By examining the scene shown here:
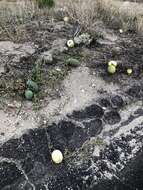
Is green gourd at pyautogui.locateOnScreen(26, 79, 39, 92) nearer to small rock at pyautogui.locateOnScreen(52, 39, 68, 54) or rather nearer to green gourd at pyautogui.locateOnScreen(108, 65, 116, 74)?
small rock at pyautogui.locateOnScreen(52, 39, 68, 54)

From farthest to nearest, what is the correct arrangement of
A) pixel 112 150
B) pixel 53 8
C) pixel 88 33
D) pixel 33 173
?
pixel 53 8 < pixel 88 33 < pixel 112 150 < pixel 33 173

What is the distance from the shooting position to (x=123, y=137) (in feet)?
16.8

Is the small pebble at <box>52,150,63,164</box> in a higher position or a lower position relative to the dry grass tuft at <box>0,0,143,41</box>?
lower

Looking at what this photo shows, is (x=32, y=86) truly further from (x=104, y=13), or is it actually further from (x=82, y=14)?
(x=104, y=13)

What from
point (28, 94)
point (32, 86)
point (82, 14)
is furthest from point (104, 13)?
point (28, 94)

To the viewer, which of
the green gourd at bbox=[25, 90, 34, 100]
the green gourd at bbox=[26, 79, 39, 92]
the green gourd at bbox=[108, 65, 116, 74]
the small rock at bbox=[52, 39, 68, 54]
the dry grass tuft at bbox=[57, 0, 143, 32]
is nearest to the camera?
the green gourd at bbox=[25, 90, 34, 100]

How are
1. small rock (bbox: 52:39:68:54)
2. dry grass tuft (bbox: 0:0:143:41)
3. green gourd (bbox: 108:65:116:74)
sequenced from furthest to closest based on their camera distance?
dry grass tuft (bbox: 0:0:143:41) → small rock (bbox: 52:39:68:54) → green gourd (bbox: 108:65:116:74)

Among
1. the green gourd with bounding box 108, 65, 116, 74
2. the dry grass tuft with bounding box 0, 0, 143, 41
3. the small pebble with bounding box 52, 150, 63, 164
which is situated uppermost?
the dry grass tuft with bounding box 0, 0, 143, 41

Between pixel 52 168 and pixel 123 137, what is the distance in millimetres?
1089

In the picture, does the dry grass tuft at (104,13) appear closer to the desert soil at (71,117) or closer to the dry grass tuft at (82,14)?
the dry grass tuft at (82,14)

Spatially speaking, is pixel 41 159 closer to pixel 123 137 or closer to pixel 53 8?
pixel 123 137

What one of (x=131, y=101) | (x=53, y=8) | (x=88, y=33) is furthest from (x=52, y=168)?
(x=53, y=8)

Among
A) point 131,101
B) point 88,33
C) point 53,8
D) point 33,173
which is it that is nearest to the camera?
point 33,173

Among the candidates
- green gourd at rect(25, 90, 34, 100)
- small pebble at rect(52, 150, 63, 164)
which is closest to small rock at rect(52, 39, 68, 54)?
green gourd at rect(25, 90, 34, 100)
